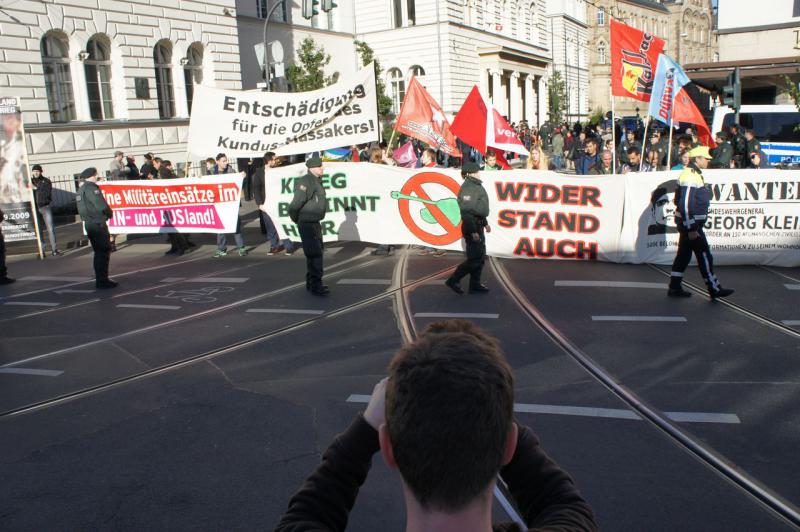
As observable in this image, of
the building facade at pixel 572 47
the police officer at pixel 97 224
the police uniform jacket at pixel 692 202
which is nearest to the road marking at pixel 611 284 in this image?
the police uniform jacket at pixel 692 202

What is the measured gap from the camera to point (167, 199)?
566 inches

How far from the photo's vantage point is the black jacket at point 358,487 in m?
1.74

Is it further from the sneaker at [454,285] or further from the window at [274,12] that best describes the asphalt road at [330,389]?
the window at [274,12]

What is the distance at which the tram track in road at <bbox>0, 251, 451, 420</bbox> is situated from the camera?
20.3 feet

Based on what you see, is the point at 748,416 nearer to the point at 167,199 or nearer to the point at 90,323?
the point at 90,323

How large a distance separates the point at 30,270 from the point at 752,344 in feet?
39.6

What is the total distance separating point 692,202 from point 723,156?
6.38 m

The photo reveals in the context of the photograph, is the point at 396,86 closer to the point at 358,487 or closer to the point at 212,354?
the point at 212,354

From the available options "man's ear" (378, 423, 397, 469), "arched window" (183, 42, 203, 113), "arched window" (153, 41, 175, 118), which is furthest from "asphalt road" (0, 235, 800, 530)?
"arched window" (183, 42, 203, 113)

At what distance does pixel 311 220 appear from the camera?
10156mm

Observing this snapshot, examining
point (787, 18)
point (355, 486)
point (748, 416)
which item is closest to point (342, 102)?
point (748, 416)

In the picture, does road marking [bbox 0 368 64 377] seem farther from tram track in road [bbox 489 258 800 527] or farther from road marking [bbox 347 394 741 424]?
tram track in road [bbox 489 258 800 527]

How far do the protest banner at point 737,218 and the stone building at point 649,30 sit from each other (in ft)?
197

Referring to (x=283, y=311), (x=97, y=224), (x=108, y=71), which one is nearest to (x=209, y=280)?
(x=97, y=224)
